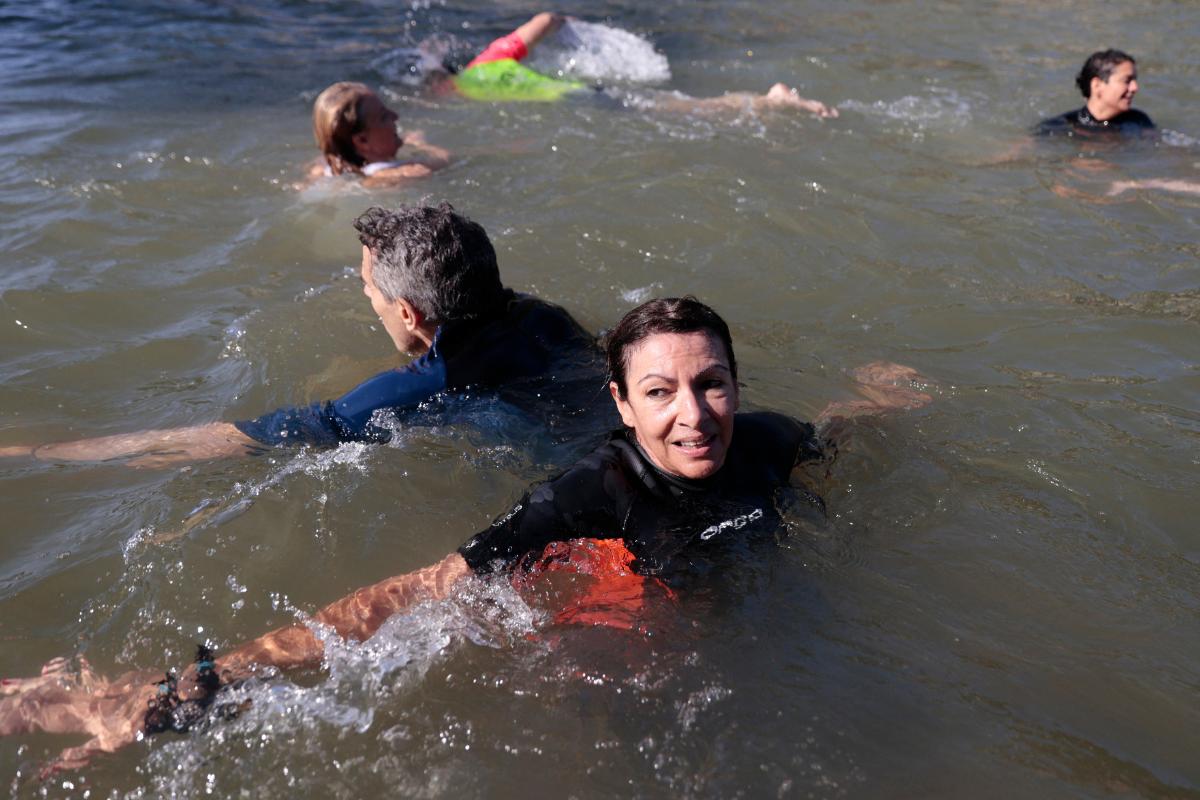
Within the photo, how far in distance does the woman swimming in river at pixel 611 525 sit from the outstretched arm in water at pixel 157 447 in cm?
111

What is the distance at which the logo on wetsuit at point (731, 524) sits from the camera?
3.24 metres

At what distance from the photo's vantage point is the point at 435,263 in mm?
3830

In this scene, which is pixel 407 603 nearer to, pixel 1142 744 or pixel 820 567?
pixel 820 567

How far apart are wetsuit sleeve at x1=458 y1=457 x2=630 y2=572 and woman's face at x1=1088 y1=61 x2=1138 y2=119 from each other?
666 centimetres

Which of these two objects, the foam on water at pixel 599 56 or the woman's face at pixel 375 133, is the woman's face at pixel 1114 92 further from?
the woman's face at pixel 375 133

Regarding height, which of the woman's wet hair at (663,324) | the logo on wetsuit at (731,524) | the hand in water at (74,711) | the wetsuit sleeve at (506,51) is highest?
the woman's wet hair at (663,324)

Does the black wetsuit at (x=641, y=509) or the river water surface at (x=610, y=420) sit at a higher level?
the black wetsuit at (x=641, y=509)

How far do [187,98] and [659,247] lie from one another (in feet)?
18.7

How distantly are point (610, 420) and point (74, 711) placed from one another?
1968 mm

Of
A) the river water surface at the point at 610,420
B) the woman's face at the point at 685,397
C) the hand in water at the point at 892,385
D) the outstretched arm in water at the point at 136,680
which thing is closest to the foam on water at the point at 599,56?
the river water surface at the point at 610,420

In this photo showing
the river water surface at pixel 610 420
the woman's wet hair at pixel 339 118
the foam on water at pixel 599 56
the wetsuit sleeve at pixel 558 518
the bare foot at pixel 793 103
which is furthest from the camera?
the foam on water at pixel 599 56

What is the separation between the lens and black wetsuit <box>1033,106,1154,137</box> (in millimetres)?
8062

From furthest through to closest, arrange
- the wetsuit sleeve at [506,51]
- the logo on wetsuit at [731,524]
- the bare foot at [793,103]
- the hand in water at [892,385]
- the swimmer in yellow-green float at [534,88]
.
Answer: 1. the wetsuit sleeve at [506,51]
2. the swimmer in yellow-green float at [534,88]
3. the bare foot at [793,103]
4. the hand in water at [892,385]
5. the logo on wetsuit at [731,524]

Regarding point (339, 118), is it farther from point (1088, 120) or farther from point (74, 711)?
point (1088, 120)
